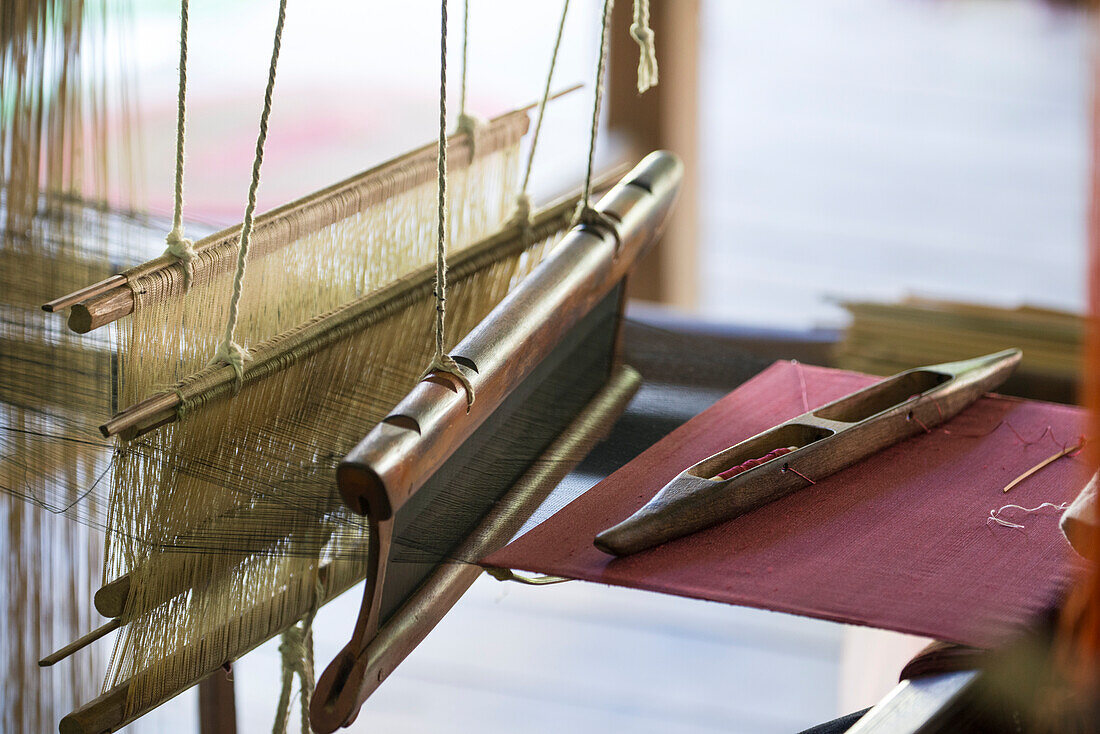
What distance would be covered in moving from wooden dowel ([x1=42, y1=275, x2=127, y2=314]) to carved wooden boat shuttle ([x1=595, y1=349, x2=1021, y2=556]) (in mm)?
375

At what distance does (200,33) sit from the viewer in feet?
13.7

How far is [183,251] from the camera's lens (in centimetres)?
96

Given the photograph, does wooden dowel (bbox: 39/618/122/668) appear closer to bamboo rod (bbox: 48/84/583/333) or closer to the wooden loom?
the wooden loom

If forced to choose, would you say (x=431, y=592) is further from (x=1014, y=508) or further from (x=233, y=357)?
(x=1014, y=508)

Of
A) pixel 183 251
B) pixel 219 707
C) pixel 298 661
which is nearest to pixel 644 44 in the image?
pixel 183 251

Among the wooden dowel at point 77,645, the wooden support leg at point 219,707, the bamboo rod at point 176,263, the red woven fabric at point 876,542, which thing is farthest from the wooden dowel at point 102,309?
the wooden support leg at point 219,707

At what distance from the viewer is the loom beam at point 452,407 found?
2.60 feet

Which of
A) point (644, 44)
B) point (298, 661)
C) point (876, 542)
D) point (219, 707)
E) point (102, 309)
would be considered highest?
point (644, 44)

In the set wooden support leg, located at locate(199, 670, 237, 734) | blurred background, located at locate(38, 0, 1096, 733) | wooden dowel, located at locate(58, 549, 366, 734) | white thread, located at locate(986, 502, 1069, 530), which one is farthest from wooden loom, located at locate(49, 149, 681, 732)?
blurred background, located at locate(38, 0, 1096, 733)

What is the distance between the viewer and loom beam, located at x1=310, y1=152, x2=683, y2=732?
792 mm

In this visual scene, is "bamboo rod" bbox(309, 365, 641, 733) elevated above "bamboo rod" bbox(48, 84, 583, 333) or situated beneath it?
situated beneath

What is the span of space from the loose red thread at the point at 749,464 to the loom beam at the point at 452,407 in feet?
0.57

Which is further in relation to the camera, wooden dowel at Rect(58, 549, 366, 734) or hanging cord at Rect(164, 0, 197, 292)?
hanging cord at Rect(164, 0, 197, 292)

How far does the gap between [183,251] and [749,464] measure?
1.46 feet
